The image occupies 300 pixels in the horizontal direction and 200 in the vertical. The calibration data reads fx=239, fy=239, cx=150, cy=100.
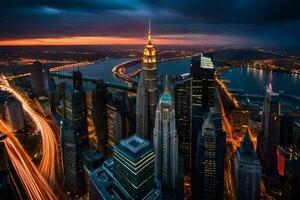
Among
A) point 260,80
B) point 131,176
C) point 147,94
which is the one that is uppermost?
point 147,94

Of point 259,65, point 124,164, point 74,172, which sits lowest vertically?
point 74,172

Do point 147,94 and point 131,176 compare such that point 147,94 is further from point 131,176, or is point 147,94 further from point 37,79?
point 37,79

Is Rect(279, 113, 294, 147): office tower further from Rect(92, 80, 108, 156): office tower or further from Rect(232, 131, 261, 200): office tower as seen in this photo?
Rect(92, 80, 108, 156): office tower

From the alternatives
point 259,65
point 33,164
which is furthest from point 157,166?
point 259,65

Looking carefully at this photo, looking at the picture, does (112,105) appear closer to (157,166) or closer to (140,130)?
(140,130)

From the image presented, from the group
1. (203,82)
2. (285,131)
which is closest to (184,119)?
(203,82)

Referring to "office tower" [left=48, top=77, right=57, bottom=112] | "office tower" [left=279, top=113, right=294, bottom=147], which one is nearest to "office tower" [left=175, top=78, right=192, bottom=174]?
"office tower" [left=279, top=113, right=294, bottom=147]

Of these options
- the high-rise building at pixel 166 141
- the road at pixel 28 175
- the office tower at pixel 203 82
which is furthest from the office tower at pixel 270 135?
the road at pixel 28 175
